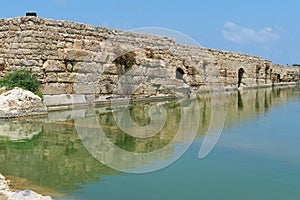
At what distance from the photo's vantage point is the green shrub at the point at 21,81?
10047 millimetres

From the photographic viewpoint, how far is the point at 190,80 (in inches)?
749

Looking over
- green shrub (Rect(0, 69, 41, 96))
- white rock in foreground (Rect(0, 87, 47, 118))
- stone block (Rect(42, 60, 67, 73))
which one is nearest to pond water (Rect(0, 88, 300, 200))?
white rock in foreground (Rect(0, 87, 47, 118))

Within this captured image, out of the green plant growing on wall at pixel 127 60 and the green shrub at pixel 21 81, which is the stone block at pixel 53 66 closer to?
the green shrub at pixel 21 81

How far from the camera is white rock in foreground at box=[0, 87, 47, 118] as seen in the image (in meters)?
8.80

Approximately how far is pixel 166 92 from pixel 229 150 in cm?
1004

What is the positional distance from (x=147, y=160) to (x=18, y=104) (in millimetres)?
4841

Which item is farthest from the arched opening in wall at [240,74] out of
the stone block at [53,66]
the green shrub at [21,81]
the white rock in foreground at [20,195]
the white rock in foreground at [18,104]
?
the white rock in foreground at [20,195]

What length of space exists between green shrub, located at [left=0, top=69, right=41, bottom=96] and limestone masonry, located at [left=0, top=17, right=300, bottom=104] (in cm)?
51

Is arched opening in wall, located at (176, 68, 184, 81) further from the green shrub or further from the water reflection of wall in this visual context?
the water reflection of wall

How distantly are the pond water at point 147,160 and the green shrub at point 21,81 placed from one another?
5.80 feet

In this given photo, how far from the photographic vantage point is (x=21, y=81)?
33.1 feet

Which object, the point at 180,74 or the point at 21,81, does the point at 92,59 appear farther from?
the point at 180,74

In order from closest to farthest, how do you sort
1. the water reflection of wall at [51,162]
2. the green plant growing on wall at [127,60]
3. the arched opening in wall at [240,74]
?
the water reflection of wall at [51,162] → the green plant growing on wall at [127,60] → the arched opening in wall at [240,74]

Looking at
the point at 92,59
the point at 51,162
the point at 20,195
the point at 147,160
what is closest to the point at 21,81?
the point at 92,59
